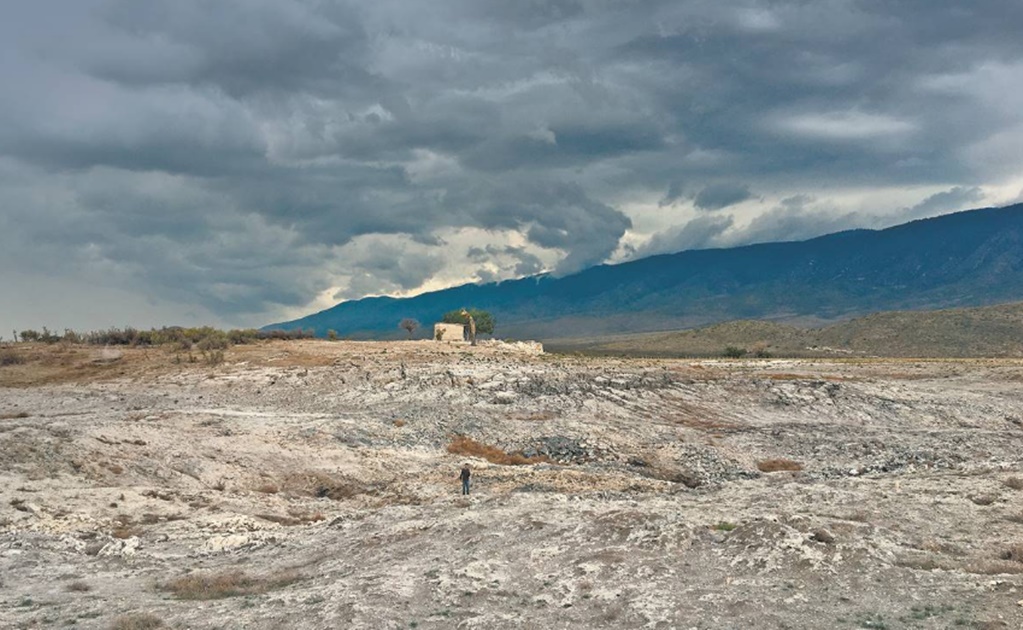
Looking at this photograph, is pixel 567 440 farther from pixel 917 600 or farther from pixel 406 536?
pixel 917 600

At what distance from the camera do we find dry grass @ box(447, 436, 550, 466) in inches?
1416

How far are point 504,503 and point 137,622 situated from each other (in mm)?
11732

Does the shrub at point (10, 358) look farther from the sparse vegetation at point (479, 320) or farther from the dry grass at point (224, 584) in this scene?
the sparse vegetation at point (479, 320)

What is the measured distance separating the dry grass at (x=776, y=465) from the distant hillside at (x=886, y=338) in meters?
85.4

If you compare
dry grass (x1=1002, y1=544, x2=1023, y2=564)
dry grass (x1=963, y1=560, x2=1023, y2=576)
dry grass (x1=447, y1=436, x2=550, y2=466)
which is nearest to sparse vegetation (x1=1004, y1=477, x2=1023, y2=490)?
dry grass (x1=1002, y1=544, x2=1023, y2=564)

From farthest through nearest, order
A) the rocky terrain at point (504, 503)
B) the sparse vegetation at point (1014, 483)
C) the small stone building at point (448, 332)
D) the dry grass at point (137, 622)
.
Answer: the small stone building at point (448, 332) → the sparse vegetation at point (1014, 483) → the rocky terrain at point (504, 503) → the dry grass at point (137, 622)

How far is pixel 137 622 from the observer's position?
15.7 meters

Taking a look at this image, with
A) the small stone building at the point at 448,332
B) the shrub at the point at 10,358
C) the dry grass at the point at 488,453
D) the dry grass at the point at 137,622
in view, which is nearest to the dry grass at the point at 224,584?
the dry grass at the point at 137,622

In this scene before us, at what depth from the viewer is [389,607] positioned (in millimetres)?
16766

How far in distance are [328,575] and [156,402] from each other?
31462 millimetres

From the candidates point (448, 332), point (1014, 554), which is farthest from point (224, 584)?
point (448, 332)

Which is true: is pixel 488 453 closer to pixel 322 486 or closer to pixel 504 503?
pixel 322 486

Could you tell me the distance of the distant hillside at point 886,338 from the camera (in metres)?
128

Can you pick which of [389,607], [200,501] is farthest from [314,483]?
[389,607]
